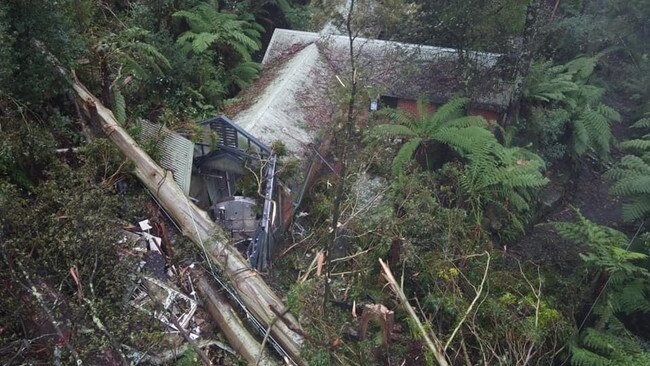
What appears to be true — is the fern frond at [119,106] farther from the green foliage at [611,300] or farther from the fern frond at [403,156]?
the green foliage at [611,300]

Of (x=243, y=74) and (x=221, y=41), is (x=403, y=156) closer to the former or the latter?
(x=243, y=74)

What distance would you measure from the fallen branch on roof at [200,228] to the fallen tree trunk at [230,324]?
200 millimetres

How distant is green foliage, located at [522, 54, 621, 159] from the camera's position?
33.4 ft

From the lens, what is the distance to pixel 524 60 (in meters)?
9.60

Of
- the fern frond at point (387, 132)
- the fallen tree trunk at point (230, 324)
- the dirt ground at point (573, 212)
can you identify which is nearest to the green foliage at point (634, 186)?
the dirt ground at point (573, 212)

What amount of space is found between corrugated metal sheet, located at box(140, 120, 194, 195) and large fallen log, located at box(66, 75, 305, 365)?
186mm

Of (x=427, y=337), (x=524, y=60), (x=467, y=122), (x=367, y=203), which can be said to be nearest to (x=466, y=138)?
(x=467, y=122)

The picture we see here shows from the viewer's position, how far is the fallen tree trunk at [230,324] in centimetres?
561

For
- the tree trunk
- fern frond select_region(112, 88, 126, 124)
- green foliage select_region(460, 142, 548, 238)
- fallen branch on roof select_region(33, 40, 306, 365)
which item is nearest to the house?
the tree trunk

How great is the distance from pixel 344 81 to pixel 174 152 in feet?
12.6

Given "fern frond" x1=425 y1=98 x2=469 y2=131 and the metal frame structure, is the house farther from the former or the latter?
the metal frame structure

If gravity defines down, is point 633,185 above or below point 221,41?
below

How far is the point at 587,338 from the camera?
6.27 m

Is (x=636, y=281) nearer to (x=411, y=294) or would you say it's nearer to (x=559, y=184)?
(x=411, y=294)
